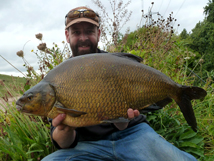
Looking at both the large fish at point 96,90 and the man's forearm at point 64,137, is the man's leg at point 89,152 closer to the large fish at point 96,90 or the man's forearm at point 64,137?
the man's forearm at point 64,137

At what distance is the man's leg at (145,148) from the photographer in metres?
1.59

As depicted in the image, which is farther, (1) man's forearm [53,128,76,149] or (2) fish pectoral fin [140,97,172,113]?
(1) man's forearm [53,128,76,149]

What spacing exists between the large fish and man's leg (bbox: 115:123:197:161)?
55 cm

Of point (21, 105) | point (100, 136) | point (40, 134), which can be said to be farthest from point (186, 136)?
point (21, 105)

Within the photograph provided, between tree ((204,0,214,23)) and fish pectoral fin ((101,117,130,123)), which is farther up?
tree ((204,0,214,23))

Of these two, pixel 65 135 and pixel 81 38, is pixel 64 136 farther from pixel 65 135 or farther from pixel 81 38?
pixel 81 38

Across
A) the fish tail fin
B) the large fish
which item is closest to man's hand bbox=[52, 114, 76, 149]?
the large fish

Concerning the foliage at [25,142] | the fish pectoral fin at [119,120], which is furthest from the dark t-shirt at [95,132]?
the fish pectoral fin at [119,120]

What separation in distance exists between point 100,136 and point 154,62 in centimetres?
218

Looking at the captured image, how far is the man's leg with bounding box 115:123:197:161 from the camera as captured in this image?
5.23 ft

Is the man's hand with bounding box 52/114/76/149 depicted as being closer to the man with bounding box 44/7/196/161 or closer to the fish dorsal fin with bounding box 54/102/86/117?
the man with bounding box 44/7/196/161

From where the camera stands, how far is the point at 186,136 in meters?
2.20

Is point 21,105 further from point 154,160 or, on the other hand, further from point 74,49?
point 154,160

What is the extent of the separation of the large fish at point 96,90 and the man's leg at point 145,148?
55cm
